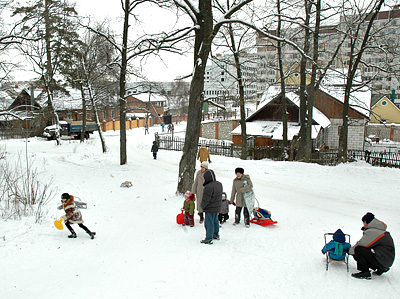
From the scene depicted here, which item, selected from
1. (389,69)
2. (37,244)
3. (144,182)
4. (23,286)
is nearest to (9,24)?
(144,182)

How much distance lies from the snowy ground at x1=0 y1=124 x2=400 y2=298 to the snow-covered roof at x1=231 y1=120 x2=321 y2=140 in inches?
514

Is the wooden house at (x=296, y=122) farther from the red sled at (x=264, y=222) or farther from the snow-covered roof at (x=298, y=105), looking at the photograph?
the red sled at (x=264, y=222)

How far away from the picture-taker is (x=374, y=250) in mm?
5379

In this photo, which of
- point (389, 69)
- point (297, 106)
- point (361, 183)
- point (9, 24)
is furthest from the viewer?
point (297, 106)

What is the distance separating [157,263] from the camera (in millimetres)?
6070

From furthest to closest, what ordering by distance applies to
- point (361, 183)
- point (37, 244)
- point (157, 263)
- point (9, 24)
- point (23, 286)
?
point (361, 183)
point (9, 24)
point (37, 244)
point (157, 263)
point (23, 286)

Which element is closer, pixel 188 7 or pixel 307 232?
pixel 307 232

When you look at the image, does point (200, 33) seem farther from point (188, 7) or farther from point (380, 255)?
point (380, 255)

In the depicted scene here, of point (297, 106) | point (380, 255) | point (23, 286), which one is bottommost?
point (23, 286)

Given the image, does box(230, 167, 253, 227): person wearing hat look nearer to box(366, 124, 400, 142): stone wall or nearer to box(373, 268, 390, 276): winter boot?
box(373, 268, 390, 276): winter boot

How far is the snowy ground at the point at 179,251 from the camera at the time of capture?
17.0 feet

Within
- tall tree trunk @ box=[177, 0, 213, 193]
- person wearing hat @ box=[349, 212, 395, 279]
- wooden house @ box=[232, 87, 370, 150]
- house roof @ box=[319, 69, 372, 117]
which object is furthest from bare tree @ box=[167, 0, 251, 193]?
wooden house @ box=[232, 87, 370, 150]

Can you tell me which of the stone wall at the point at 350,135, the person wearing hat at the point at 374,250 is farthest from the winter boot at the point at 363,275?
the stone wall at the point at 350,135

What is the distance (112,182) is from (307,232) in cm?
843
